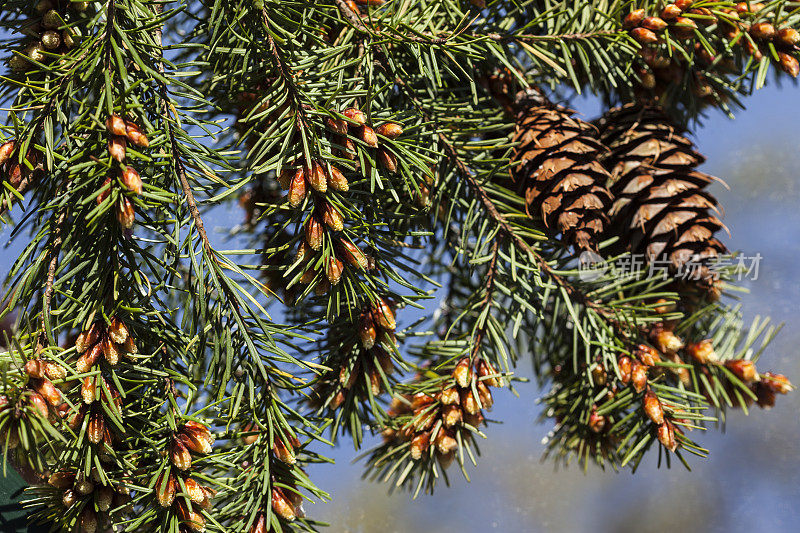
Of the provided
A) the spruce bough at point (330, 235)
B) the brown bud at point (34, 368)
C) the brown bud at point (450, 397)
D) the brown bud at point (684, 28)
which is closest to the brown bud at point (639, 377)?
the spruce bough at point (330, 235)

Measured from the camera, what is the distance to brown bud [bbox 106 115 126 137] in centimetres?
26

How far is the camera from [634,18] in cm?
39

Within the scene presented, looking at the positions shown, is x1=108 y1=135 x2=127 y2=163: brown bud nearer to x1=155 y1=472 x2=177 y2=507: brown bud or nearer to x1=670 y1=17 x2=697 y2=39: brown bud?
x1=155 y1=472 x2=177 y2=507: brown bud

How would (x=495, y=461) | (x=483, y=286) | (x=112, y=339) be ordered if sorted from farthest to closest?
(x=495, y=461) → (x=483, y=286) → (x=112, y=339)

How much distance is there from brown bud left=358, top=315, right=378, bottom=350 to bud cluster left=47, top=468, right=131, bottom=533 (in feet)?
0.43

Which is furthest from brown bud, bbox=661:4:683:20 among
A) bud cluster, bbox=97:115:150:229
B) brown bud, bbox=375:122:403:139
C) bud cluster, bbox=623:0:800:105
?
bud cluster, bbox=97:115:150:229

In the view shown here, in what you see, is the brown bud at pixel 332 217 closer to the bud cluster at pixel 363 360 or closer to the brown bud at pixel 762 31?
the bud cluster at pixel 363 360

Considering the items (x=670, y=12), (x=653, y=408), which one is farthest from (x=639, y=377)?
(x=670, y=12)

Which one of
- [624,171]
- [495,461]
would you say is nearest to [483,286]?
[624,171]

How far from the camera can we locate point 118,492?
30 cm

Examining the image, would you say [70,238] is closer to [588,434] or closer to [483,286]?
[483,286]

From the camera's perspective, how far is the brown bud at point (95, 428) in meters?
0.27

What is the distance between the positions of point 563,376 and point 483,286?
0.46ft

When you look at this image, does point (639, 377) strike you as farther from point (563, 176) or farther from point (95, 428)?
point (95, 428)
